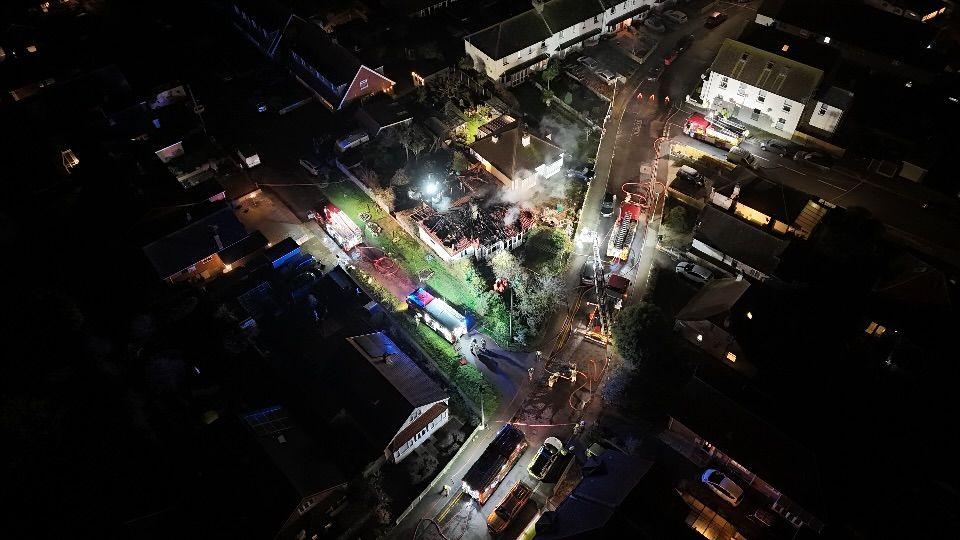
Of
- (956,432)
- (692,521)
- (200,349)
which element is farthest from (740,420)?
(200,349)

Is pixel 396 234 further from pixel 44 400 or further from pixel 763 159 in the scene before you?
pixel 763 159

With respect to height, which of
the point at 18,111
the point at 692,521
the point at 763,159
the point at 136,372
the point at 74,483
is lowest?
the point at 74,483

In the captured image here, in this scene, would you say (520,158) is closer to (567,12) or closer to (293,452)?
(567,12)

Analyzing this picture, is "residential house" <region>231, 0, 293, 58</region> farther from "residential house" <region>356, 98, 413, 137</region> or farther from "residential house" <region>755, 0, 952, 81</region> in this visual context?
"residential house" <region>755, 0, 952, 81</region>

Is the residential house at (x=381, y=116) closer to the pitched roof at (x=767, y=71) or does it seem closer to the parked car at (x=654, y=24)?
the parked car at (x=654, y=24)

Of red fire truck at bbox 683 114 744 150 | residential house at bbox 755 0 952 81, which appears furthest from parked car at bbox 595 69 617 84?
residential house at bbox 755 0 952 81

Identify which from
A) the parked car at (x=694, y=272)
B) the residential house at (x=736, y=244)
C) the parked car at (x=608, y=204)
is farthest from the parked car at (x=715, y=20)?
the parked car at (x=694, y=272)
